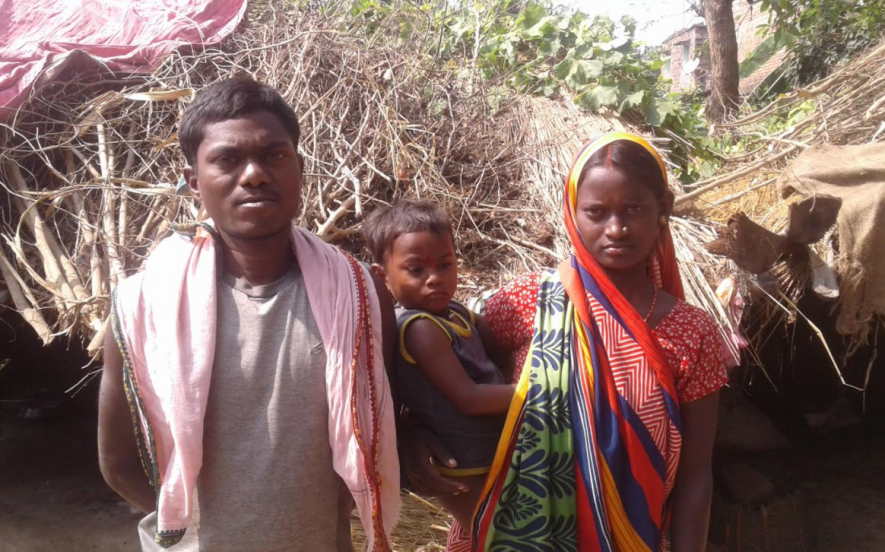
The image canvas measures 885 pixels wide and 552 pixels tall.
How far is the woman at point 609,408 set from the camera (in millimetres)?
1555

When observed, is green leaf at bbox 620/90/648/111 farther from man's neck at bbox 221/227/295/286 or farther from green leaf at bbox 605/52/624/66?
man's neck at bbox 221/227/295/286

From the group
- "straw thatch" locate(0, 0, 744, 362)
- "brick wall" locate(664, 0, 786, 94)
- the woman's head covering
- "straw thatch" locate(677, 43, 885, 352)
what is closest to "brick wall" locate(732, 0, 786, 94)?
"brick wall" locate(664, 0, 786, 94)

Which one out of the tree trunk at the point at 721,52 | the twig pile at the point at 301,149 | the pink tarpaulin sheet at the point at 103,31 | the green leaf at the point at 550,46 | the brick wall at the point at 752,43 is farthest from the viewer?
the brick wall at the point at 752,43

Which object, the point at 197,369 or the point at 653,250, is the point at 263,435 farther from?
the point at 653,250

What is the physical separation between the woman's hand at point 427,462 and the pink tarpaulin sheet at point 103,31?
3.31 metres

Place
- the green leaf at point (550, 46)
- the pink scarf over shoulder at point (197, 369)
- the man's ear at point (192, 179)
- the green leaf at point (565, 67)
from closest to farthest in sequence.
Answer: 1. the pink scarf over shoulder at point (197, 369)
2. the man's ear at point (192, 179)
3. the green leaf at point (565, 67)
4. the green leaf at point (550, 46)

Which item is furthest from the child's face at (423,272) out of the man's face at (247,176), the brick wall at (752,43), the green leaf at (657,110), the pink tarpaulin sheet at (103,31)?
the brick wall at (752,43)

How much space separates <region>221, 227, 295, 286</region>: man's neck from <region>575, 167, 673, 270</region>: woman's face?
2.39ft

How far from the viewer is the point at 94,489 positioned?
5.02 m

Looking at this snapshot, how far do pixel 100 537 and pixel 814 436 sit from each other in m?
5.93

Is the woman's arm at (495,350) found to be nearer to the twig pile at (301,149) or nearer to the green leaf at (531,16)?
the twig pile at (301,149)

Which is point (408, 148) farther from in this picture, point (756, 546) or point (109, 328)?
point (756, 546)

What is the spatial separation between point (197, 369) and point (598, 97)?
149 inches

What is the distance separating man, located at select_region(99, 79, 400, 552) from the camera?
1.44 metres
